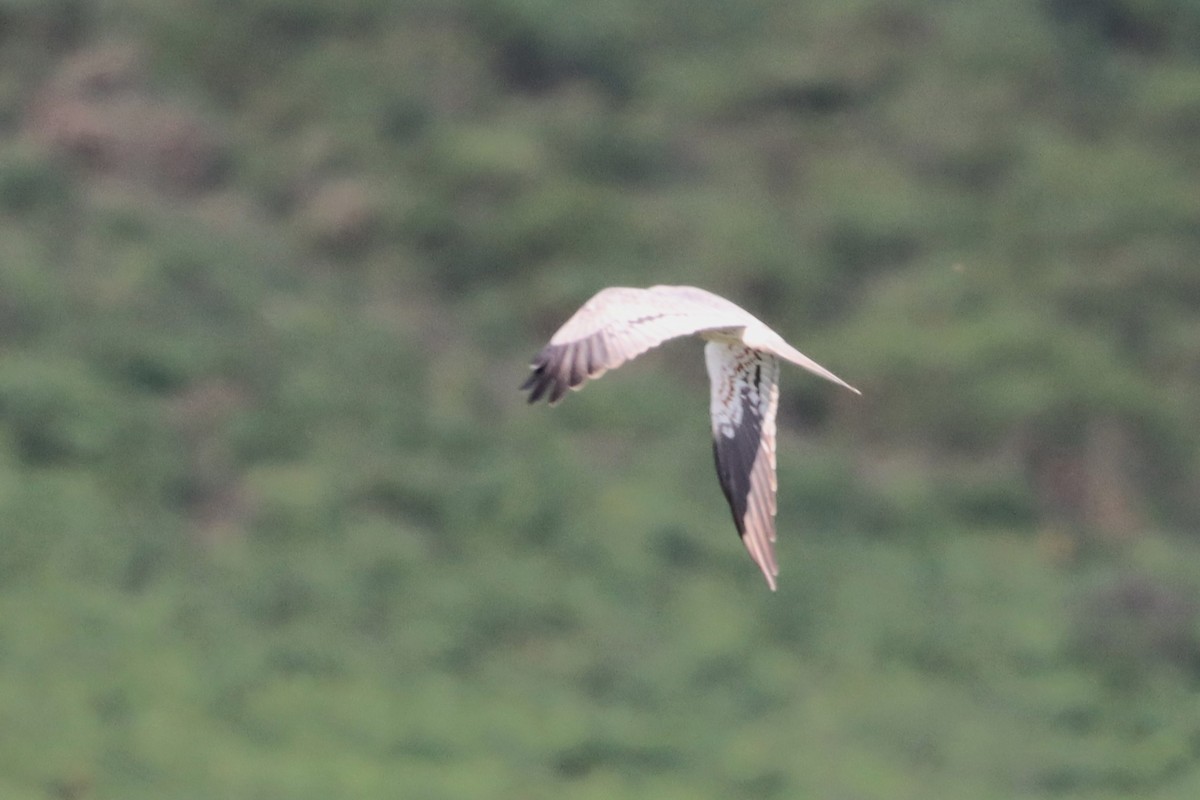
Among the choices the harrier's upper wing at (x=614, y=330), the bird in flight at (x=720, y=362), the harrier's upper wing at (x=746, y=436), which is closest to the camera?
the harrier's upper wing at (x=614, y=330)

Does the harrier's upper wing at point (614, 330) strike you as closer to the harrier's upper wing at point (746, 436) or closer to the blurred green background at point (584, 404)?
the harrier's upper wing at point (746, 436)

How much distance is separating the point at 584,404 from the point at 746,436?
11376 millimetres

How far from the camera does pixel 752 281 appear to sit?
2144 cm

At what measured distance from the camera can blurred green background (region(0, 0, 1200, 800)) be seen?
15.7 meters

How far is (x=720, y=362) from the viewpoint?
27.3 feet

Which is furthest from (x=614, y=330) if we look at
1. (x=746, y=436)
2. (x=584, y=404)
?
(x=584, y=404)

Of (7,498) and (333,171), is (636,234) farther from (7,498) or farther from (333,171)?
(7,498)

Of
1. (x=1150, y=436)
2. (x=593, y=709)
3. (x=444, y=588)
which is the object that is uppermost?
(x=1150, y=436)

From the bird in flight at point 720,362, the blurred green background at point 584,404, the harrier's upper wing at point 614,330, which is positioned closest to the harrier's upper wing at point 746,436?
the bird in flight at point 720,362

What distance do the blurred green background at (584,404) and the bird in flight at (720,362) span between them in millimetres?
6605

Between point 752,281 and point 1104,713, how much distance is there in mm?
5977

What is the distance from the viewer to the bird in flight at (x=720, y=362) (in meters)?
7.02

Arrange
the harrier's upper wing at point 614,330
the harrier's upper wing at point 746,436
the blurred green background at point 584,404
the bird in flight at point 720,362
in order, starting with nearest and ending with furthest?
the harrier's upper wing at point 614,330, the bird in flight at point 720,362, the harrier's upper wing at point 746,436, the blurred green background at point 584,404

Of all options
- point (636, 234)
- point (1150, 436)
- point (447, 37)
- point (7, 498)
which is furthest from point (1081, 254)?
point (7, 498)
